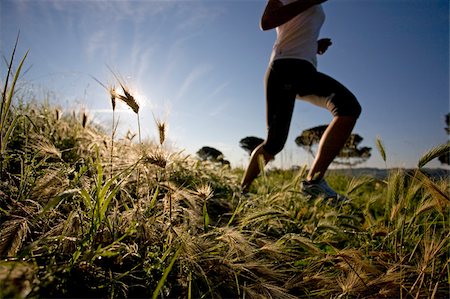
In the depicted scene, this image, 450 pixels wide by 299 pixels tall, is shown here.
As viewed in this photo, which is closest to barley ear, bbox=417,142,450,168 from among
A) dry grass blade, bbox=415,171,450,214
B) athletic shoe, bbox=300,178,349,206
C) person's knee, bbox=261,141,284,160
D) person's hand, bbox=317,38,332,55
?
dry grass blade, bbox=415,171,450,214

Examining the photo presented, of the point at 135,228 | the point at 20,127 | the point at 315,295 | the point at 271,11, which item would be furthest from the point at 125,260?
the point at 271,11

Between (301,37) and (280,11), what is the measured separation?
350 mm

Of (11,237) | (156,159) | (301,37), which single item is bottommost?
(11,237)

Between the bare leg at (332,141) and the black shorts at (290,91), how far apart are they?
0.06 metres

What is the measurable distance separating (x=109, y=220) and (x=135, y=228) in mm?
87

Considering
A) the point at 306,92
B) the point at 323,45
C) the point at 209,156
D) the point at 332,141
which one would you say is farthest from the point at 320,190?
the point at 209,156

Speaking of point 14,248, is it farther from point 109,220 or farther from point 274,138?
point 274,138

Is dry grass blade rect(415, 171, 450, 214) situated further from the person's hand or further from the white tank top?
the person's hand

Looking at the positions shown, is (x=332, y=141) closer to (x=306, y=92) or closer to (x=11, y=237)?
(x=306, y=92)

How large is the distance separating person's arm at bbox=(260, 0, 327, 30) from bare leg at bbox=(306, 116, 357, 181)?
0.85m

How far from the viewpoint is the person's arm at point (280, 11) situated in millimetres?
2064

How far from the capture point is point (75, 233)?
895 mm

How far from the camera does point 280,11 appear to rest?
83.0 inches

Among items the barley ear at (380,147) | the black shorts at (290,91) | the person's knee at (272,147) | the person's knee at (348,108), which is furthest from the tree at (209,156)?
the barley ear at (380,147)
